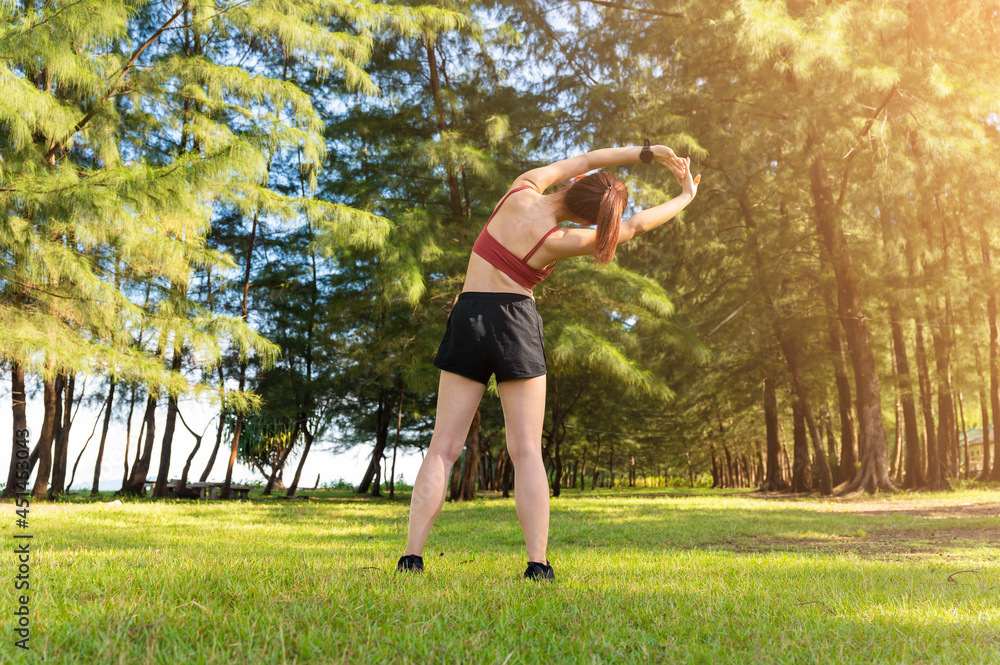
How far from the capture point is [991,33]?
41.1 feet

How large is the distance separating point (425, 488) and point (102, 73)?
454 inches

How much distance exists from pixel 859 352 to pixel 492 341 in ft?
45.8

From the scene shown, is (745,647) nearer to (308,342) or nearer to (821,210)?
(821,210)

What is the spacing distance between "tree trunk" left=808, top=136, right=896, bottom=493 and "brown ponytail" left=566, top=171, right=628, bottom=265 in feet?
42.7

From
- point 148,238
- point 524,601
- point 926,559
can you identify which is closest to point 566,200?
point 524,601

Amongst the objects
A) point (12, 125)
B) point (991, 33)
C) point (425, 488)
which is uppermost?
point (991, 33)

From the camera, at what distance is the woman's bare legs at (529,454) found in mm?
2939

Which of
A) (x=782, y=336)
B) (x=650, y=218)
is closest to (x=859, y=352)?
(x=782, y=336)

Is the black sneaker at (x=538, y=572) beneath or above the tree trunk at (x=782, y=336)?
beneath

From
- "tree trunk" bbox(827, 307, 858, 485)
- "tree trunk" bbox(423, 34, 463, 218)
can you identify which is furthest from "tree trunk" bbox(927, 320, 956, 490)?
"tree trunk" bbox(423, 34, 463, 218)

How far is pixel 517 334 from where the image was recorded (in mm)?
2980

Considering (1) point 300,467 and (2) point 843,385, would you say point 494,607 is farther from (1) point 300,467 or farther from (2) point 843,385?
(1) point 300,467

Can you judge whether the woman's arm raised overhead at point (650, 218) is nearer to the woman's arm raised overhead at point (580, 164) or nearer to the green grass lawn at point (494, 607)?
the woman's arm raised overhead at point (580, 164)

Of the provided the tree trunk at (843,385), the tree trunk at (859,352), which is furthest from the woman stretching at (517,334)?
the tree trunk at (843,385)
